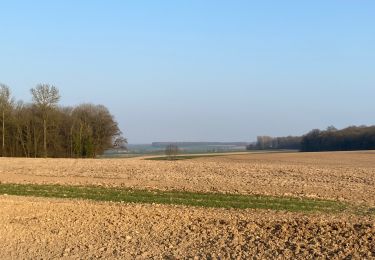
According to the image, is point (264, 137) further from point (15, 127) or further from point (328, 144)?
point (15, 127)

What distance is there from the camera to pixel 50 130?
63.8m

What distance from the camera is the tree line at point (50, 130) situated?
2429 inches

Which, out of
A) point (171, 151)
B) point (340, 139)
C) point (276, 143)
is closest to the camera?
point (171, 151)

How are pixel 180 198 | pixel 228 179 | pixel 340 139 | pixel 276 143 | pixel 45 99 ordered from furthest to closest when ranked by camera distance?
pixel 276 143
pixel 340 139
pixel 45 99
pixel 228 179
pixel 180 198

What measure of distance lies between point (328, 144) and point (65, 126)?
55.0 meters

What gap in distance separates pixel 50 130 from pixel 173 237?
2205 inches

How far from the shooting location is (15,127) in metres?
62.9

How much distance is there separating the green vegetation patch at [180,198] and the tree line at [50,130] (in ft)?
126

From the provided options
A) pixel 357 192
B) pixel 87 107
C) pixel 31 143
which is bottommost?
pixel 357 192

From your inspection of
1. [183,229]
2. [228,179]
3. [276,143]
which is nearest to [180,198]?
[183,229]

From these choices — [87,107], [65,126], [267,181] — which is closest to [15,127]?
[65,126]

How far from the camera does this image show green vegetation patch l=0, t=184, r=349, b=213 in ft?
58.5

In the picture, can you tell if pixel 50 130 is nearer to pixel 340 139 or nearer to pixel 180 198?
pixel 180 198

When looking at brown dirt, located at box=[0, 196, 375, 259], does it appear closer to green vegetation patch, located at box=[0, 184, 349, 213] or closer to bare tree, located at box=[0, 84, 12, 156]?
green vegetation patch, located at box=[0, 184, 349, 213]
